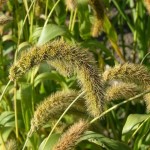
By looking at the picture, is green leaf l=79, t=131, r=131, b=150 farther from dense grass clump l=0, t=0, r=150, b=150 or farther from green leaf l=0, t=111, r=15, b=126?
green leaf l=0, t=111, r=15, b=126

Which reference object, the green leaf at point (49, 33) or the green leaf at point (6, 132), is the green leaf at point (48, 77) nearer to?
the green leaf at point (49, 33)

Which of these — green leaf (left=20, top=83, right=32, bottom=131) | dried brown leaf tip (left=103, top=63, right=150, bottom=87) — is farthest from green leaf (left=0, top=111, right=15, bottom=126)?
dried brown leaf tip (left=103, top=63, right=150, bottom=87)

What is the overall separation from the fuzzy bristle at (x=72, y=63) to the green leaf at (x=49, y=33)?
756 millimetres

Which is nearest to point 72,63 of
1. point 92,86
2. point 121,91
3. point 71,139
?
point 92,86

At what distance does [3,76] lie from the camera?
2.84 m

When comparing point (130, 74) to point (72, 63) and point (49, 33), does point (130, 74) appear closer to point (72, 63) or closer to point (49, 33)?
point (72, 63)

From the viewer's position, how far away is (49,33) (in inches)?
99.0

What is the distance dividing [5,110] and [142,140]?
77 cm

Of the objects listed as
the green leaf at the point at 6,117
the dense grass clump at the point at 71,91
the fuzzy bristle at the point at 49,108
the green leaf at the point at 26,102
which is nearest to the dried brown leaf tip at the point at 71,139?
the dense grass clump at the point at 71,91

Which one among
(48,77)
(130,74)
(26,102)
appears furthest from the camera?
(48,77)

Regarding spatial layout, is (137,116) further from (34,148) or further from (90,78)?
(90,78)

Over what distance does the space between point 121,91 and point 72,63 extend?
404 millimetres

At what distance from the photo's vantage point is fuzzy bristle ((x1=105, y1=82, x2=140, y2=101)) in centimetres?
206

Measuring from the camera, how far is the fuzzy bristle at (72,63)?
1.70m
